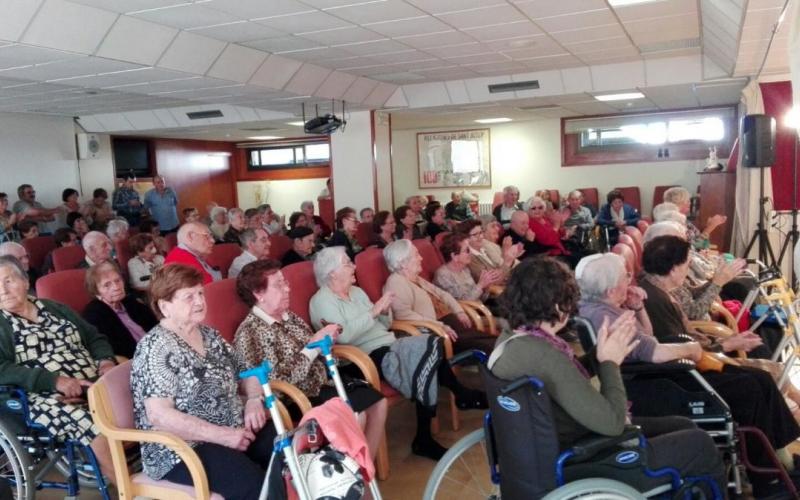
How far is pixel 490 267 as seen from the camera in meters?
5.19

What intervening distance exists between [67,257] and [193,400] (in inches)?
131

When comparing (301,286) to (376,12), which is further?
(376,12)

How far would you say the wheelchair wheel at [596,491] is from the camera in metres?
1.77

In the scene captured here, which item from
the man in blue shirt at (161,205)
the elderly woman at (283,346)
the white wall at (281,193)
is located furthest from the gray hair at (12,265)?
the white wall at (281,193)

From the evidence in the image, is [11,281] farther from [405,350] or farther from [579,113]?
[579,113]

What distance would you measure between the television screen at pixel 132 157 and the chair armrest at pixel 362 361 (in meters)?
8.48

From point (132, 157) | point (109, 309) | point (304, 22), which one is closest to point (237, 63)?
point (304, 22)

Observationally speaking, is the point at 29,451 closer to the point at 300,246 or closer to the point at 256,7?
the point at 300,246

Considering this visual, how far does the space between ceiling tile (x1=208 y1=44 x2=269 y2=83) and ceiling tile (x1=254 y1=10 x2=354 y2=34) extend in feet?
2.41

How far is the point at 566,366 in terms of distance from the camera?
188cm

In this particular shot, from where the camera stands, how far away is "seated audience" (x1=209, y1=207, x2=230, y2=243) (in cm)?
755

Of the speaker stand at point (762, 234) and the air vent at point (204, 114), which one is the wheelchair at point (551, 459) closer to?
the speaker stand at point (762, 234)

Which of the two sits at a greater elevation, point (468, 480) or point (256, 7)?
point (256, 7)

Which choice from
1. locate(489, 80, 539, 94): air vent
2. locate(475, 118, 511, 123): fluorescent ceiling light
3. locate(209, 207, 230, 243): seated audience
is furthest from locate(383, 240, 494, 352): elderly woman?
locate(475, 118, 511, 123): fluorescent ceiling light
